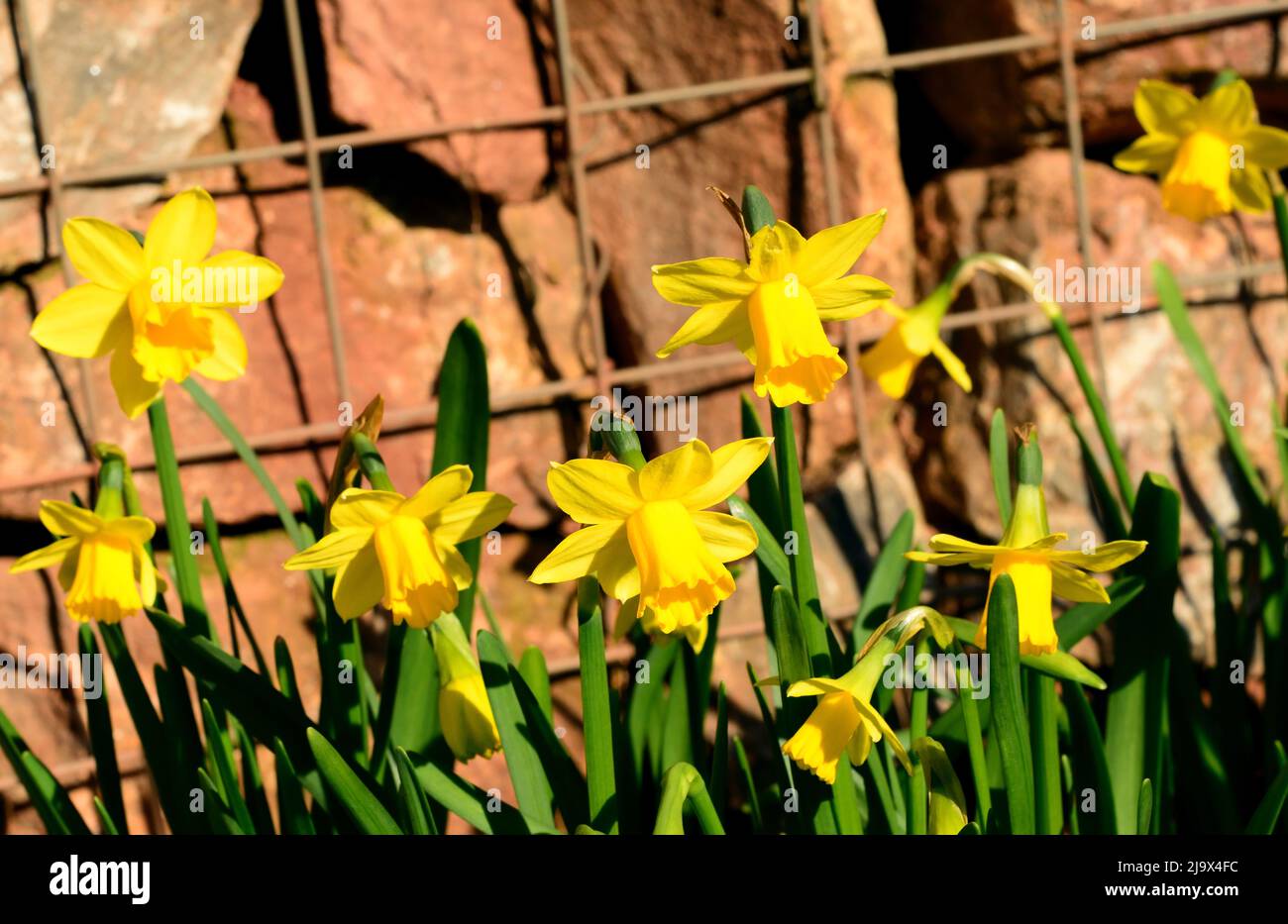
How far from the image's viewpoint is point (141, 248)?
3.67 feet

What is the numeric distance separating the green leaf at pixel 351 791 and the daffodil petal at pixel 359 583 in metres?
0.12

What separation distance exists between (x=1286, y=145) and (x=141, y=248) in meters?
1.39

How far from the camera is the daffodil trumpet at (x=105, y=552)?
117 cm

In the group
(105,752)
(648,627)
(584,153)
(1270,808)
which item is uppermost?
(584,153)

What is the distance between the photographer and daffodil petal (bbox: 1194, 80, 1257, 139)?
148 centimetres

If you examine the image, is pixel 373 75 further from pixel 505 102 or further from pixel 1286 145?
pixel 1286 145

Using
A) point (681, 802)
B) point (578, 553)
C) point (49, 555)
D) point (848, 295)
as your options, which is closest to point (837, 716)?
point (681, 802)

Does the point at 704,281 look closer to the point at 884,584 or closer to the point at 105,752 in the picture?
the point at 884,584

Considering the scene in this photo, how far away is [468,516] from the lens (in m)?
1.05

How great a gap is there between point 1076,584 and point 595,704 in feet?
1.49

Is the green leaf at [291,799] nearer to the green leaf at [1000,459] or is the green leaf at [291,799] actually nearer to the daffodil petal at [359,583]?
the daffodil petal at [359,583]

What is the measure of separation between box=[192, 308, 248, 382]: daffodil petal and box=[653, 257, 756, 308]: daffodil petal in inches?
17.6

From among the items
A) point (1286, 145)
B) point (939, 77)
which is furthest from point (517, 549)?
point (1286, 145)

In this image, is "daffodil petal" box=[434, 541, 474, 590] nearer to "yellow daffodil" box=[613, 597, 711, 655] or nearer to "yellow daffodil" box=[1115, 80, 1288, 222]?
"yellow daffodil" box=[613, 597, 711, 655]
